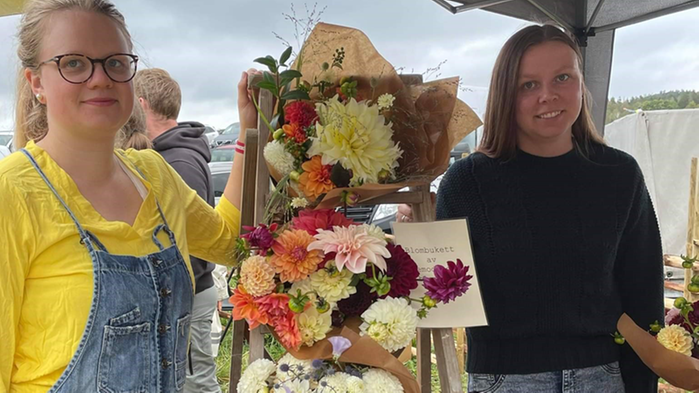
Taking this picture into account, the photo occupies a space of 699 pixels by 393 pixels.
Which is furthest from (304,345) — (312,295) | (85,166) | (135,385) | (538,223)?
(538,223)

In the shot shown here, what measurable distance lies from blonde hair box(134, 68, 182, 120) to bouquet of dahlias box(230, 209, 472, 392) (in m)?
1.59

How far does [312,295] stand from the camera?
101 cm

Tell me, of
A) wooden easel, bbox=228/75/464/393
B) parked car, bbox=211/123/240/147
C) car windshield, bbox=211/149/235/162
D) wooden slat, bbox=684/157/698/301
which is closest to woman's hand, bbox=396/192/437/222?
wooden easel, bbox=228/75/464/393

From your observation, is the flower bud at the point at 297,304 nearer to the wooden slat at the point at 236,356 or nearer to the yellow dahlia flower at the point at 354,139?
the yellow dahlia flower at the point at 354,139

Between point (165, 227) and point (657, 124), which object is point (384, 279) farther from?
point (657, 124)

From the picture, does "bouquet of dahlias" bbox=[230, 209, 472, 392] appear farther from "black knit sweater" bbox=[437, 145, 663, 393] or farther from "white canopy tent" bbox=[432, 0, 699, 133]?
Answer: "white canopy tent" bbox=[432, 0, 699, 133]

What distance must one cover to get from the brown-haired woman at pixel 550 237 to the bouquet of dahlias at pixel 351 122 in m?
0.29

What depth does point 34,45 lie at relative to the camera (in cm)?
103

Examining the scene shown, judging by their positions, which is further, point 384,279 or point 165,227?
point 165,227

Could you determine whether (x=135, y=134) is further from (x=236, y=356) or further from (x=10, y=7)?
(x=236, y=356)

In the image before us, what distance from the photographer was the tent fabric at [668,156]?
5.30 metres

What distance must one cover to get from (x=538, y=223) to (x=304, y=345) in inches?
27.4

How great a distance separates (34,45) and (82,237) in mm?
366

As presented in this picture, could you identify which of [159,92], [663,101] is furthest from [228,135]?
[663,101]
